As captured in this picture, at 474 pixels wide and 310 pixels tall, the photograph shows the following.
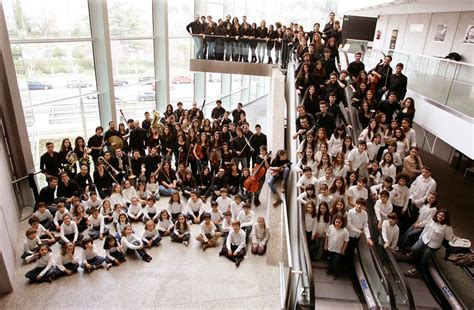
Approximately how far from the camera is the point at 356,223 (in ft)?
21.4

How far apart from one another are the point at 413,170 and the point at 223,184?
5.04 m

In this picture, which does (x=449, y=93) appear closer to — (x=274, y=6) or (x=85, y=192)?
(x=85, y=192)

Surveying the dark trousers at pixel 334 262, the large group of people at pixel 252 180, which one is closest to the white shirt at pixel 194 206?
the large group of people at pixel 252 180

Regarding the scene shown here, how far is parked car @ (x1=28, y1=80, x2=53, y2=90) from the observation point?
10.2 metres

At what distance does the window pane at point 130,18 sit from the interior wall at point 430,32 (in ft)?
37.0

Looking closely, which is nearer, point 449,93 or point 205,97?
point 449,93

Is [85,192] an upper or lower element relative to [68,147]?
lower

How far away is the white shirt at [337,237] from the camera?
6426 millimetres

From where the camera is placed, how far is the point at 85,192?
923cm

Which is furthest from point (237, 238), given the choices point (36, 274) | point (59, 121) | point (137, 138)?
point (59, 121)

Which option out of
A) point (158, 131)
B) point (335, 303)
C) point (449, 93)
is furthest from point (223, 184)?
point (449, 93)

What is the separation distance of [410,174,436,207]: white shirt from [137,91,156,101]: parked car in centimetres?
1104

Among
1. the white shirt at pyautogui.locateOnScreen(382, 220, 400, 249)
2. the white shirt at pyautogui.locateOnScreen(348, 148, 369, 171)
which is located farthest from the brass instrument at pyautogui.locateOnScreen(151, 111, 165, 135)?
the white shirt at pyautogui.locateOnScreen(382, 220, 400, 249)

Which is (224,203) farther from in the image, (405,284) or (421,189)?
(405,284)
